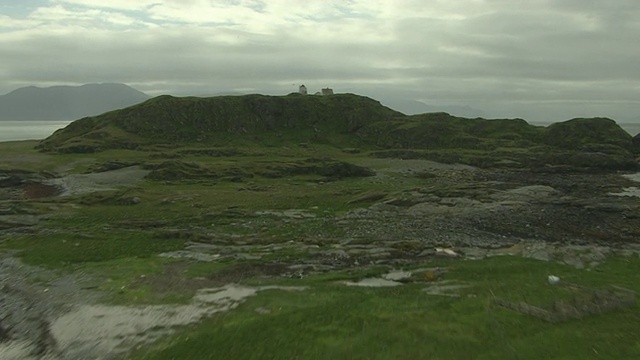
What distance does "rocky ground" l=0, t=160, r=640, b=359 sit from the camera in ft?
89.1

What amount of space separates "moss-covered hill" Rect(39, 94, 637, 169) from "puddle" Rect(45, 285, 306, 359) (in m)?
108

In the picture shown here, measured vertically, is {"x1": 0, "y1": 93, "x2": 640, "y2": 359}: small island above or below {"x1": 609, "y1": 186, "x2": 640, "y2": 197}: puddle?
below

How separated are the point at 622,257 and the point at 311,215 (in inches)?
1379

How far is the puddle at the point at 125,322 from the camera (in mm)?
24672

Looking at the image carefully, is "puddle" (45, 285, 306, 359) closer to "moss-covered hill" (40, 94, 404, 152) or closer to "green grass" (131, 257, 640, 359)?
"green grass" (131, 257, 640, 359)

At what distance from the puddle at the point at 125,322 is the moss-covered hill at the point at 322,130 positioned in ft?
353

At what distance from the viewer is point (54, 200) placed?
2643 inches

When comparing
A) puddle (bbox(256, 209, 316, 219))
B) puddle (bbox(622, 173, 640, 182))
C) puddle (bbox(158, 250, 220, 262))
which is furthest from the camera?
puddle (bbox(622, 173, 640, 182))

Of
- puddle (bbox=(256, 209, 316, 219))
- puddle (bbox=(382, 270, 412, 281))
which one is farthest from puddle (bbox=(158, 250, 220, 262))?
puddle (bbox=(256, 209, 316, 219))

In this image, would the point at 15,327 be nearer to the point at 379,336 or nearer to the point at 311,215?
the point at 379,336

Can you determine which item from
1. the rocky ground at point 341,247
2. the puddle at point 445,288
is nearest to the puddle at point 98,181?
the rocky ground at point 341,247

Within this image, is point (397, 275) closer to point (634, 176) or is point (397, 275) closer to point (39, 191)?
point (39, 191)

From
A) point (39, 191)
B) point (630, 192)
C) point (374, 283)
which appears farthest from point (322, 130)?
point (374, 283)

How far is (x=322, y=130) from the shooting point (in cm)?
18162
